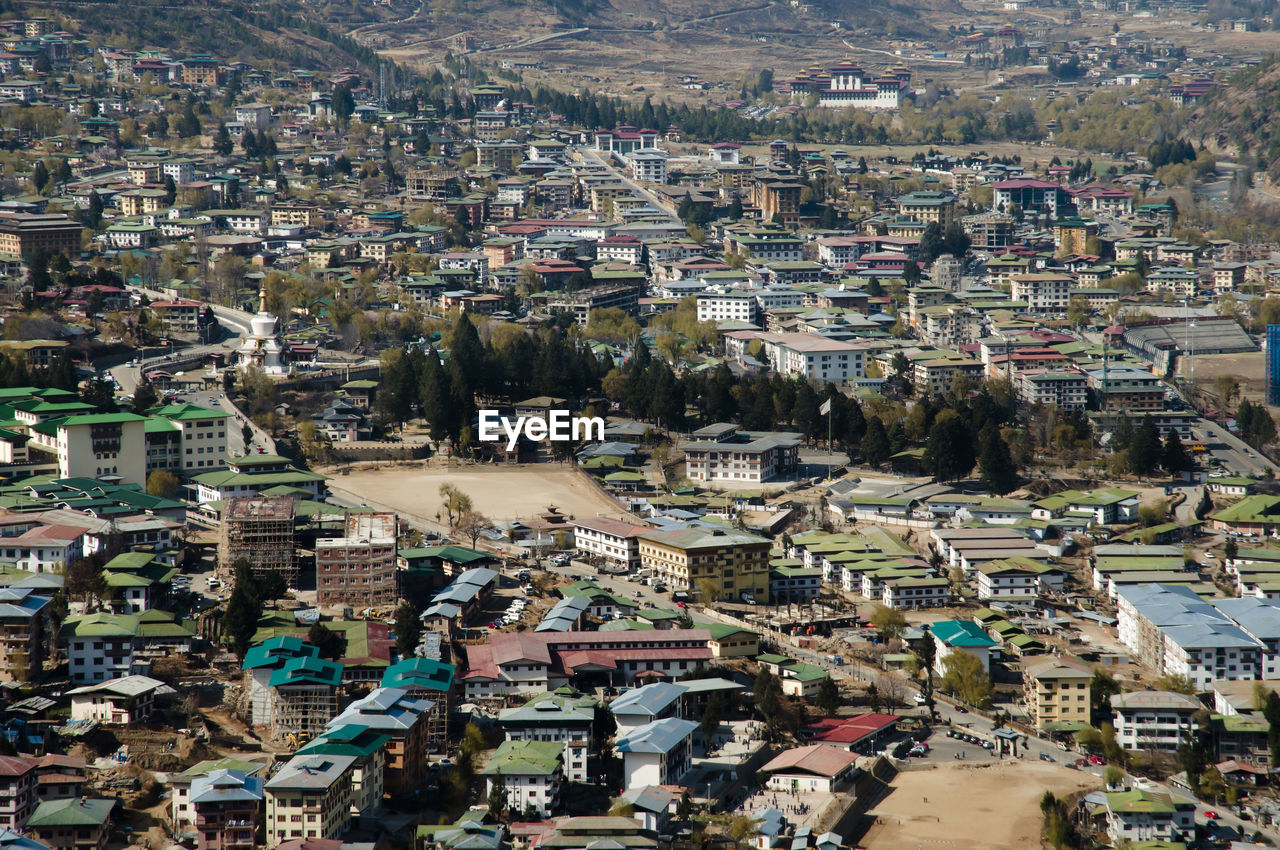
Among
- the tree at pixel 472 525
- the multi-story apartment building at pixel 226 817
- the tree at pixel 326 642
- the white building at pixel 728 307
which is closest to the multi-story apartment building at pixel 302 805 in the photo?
the multi-story apartment building at pixel 226 817

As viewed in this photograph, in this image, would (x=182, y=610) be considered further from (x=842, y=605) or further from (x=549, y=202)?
(x=549, y=202)

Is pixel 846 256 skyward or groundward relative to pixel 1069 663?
skyward

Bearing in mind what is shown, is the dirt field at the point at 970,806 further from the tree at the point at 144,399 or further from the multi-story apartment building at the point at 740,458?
the tree at the point at 144,399

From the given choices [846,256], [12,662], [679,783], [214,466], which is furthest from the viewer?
[846,256]

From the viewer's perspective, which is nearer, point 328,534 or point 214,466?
point 328,534

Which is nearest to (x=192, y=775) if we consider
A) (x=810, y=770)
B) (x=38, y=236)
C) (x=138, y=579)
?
(x=138, y=579)

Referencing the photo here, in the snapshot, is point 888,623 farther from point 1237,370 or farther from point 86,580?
point 1237,370

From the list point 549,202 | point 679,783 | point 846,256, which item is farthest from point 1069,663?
point 549,202
